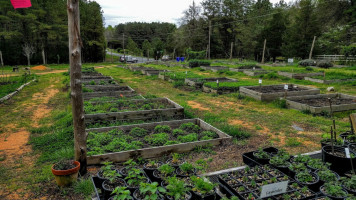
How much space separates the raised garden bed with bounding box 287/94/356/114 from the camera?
338 inches

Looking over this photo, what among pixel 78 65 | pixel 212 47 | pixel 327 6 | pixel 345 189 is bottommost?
pixel 345 189

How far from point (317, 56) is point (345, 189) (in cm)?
3561

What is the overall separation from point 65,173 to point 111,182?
2.85ft

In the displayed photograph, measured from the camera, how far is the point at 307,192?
329cm

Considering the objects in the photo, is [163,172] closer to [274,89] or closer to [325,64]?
[274,89]

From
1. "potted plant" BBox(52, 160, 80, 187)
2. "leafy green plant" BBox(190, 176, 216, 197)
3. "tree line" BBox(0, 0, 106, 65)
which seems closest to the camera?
"leafy green plant" BBox(190, 176, 216, 197)

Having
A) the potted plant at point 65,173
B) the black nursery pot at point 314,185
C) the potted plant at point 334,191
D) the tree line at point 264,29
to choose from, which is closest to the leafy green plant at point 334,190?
the potted plant at point 334,191

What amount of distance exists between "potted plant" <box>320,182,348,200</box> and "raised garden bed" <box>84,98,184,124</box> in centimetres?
518

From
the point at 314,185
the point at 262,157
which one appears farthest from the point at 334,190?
the point at 262,157

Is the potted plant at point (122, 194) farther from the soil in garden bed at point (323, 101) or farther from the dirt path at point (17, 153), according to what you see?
the soil in garden bed at point (323, 101)

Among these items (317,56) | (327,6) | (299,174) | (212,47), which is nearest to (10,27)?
(212,47)

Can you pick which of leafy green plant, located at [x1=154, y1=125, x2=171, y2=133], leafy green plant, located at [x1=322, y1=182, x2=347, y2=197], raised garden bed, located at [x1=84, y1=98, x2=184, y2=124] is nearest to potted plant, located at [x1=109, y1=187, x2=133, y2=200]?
leafy green plant, located at [x1=322, y1=182, x2=347, y2=197]

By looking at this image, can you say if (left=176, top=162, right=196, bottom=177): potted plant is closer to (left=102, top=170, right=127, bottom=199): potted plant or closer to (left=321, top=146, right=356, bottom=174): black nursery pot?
(left=102, top=170, right=127, bottom=199): potted plant

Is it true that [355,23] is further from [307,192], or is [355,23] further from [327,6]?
[307,192]
